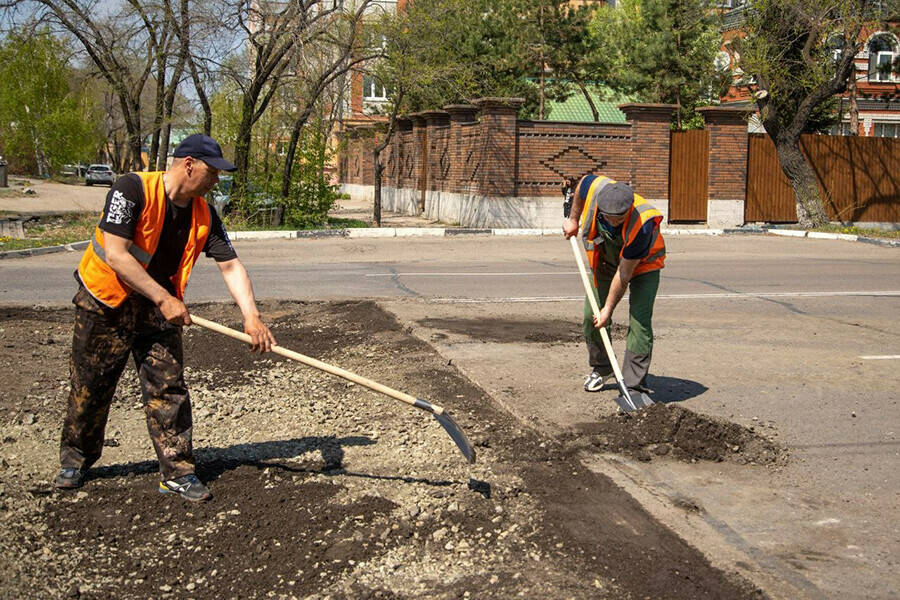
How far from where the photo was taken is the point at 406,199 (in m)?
30.4

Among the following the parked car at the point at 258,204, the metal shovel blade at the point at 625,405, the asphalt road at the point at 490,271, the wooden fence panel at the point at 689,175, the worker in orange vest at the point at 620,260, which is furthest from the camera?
the wooden fence panel at the point at 689,175

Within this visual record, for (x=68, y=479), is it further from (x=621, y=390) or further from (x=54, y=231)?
(x=54, y=231)

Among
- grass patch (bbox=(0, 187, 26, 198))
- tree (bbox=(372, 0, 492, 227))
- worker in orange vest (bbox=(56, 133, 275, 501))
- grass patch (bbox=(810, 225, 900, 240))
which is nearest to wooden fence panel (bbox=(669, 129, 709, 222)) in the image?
grass patch (bbox=(810, 225, 900, 240))

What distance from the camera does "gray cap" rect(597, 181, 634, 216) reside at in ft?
18.2

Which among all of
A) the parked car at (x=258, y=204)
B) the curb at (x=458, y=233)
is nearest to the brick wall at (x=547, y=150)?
the curb at (x=458, y=233)

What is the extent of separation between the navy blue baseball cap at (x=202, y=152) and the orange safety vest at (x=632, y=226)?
7.65ft

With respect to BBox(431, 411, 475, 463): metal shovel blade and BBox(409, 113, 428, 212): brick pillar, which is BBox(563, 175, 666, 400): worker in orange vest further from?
BBox(409, 113, 428, 212): brick pillar

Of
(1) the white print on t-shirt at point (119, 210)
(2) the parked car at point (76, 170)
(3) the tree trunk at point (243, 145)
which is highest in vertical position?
(2) the parked car at point (76, 170)

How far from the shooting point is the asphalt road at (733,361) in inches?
165

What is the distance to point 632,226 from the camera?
18.8 feet

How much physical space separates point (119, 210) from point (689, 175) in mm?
21265

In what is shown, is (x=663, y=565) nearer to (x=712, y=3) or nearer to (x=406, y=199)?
(x=712, y=3)

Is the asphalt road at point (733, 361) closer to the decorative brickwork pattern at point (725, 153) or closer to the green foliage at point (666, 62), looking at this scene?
the decorative brickwork pattern at point (725, 153)

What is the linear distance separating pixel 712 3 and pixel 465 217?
29.4 feet
